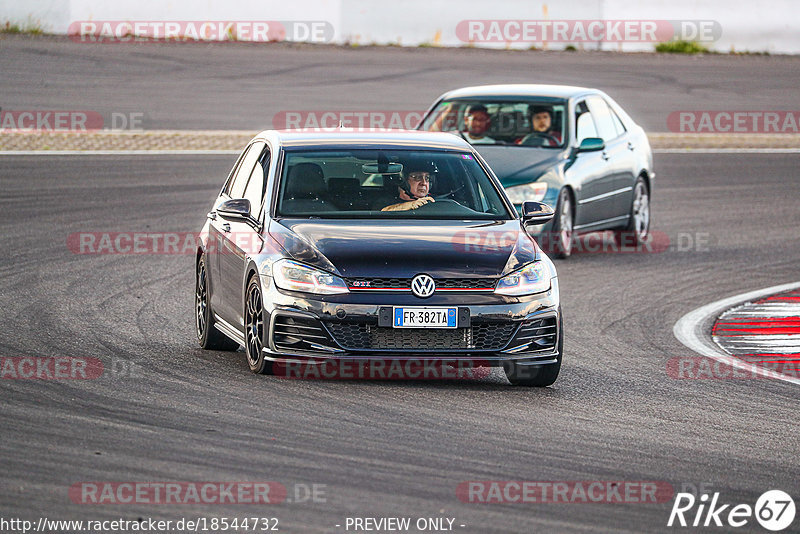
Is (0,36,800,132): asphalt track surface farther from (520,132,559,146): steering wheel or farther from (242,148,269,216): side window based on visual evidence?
(242,148,269,216): side window

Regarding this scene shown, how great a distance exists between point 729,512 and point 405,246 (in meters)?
3.22

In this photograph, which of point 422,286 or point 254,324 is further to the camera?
point 254,324

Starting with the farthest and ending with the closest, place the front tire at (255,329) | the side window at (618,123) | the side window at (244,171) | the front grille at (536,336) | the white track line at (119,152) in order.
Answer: the white track line at (119,152)
the side window at (618,123)
the side window at (244,171)
the front tire at (255,329)
the front grille at (536,336)

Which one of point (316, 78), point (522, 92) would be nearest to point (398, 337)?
point (522, 92)

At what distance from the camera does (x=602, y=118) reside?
689 inches

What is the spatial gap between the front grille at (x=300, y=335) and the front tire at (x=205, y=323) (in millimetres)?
1539

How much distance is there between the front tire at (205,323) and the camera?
10.9m

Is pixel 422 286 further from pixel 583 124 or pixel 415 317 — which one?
pixel 583 124

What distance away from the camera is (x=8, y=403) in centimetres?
866

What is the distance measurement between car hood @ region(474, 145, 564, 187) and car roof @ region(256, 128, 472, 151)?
464cm
